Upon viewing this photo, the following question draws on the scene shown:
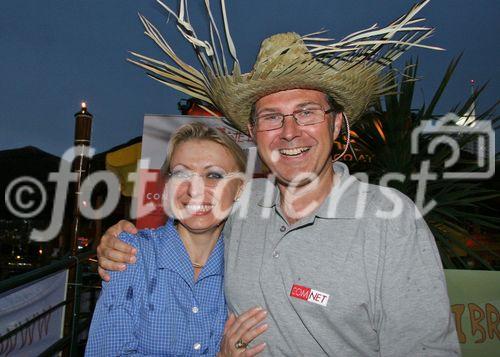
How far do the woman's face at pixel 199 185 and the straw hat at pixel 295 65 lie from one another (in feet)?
1.24

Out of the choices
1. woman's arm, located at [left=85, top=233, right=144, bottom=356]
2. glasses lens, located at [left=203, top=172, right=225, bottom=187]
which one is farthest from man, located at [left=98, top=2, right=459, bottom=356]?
glasses lens, located at [left=203, top=172, right=225, bottom=187]

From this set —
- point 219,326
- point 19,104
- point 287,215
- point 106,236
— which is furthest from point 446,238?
point 19,104

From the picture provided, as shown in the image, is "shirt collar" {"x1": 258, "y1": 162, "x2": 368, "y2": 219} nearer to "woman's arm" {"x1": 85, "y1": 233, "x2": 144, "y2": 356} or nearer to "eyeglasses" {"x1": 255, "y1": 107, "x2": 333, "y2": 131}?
"eyeglasses" {"x1": 255, "y1": 107, "x2": 333, "y2": 131}

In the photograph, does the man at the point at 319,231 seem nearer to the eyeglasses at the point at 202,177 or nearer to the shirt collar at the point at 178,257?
the shirt collar at the point at 178,257

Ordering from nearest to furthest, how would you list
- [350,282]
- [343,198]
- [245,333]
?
[350,282] → [245,333] → [343,198]

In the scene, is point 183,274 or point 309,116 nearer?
point 183,274

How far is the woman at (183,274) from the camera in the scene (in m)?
1.79

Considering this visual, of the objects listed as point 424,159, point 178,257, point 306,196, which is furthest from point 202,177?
point 424,159

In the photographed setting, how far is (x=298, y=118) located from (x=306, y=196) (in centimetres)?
41

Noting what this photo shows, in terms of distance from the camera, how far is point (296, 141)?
6.81 ft

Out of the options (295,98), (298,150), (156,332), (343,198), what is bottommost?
(156,332)

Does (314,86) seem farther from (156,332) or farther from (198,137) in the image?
(156,332)

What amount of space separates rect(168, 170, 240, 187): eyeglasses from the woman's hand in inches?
28.4

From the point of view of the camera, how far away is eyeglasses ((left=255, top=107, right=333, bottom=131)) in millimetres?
2100
